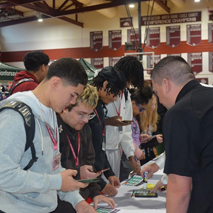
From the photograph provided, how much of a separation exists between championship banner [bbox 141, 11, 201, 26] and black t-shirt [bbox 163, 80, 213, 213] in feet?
34.4

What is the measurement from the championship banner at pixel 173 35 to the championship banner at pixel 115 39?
1.69 metres

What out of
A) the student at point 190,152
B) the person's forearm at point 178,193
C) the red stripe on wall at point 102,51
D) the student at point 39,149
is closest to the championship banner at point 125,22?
the red stripe on wall at point 102,51

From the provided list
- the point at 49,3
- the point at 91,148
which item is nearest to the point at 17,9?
the point at 49,3

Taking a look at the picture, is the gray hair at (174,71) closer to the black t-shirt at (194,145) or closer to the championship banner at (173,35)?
the black t-shirt at (194,145)

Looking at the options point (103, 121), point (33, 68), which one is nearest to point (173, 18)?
point (33, 68)

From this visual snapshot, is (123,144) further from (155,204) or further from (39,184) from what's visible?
(39,184)

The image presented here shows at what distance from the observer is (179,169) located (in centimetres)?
141

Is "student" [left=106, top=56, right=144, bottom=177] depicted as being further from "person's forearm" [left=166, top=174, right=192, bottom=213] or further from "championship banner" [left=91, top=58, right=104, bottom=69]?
"championship banner" [left=91, top=58, right=104, bottom=69]

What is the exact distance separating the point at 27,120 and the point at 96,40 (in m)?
11.4

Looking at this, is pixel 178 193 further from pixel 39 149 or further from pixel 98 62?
pixel 98 62

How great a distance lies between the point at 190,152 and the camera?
1399 millimetres

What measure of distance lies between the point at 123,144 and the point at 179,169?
1897 millimetres

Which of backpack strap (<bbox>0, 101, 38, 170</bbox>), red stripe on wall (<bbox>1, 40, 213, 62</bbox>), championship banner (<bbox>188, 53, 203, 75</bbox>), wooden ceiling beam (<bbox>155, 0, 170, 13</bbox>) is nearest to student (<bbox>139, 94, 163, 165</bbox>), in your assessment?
backpack strap (<bbox>0, 101, 38, 170</bbox>)

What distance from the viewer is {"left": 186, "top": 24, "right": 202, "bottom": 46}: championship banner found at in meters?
11.4
